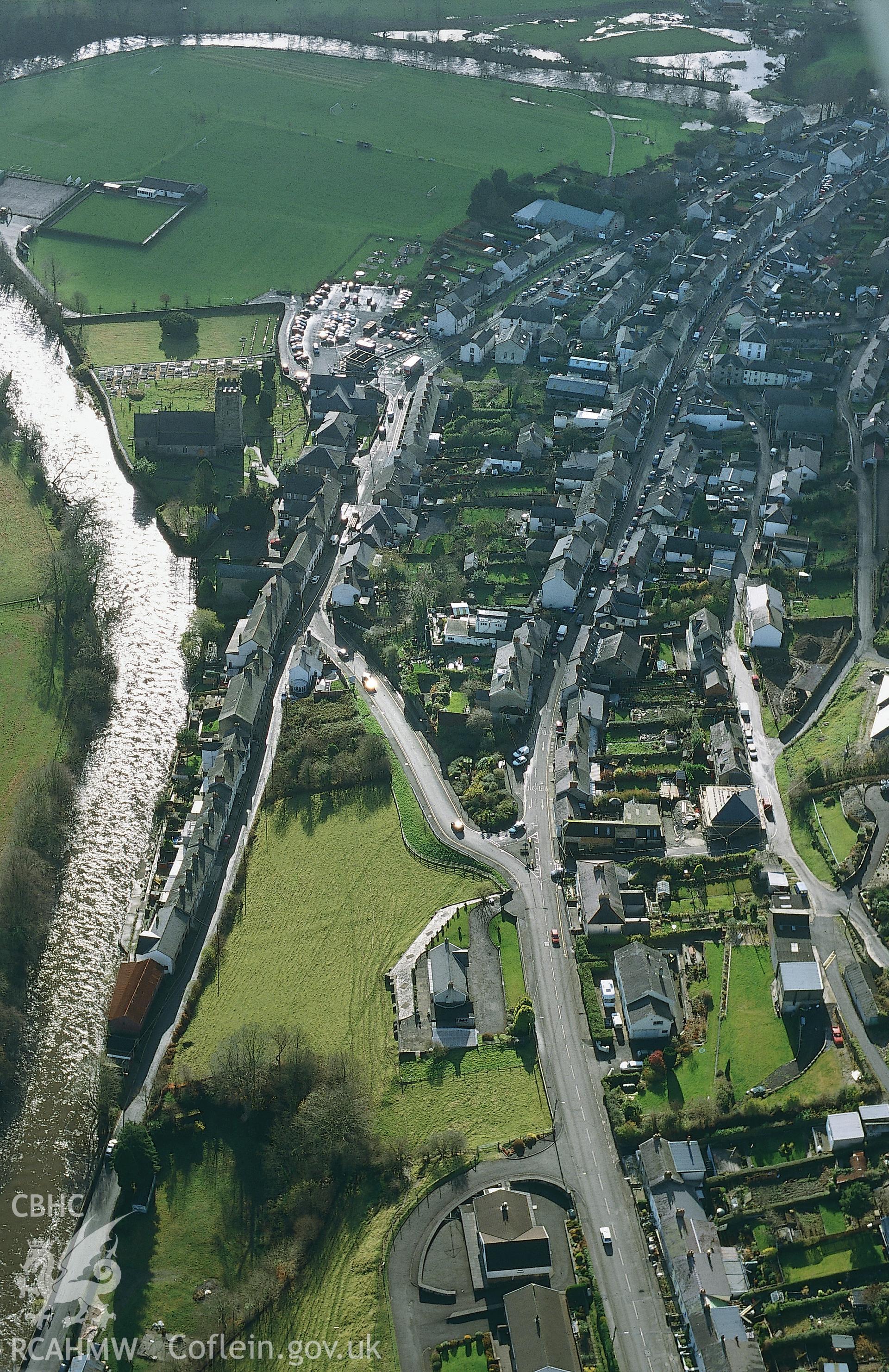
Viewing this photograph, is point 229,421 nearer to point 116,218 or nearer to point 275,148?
point 116,218

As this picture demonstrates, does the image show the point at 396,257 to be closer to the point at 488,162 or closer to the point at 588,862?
the point at 488,162

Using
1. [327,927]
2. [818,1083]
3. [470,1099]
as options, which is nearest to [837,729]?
[818,1083]

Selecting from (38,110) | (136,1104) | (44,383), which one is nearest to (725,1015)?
(136,1104)

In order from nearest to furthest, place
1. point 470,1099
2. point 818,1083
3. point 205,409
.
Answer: point 818,1083 < point 470,1099 < point 205,409

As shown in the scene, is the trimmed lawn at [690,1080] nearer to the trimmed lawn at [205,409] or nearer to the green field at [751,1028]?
the green field at [751,1028]

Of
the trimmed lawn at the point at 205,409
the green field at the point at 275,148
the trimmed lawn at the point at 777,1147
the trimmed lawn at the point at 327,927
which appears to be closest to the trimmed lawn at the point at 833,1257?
the trimmed lawn at the point at 777,1147

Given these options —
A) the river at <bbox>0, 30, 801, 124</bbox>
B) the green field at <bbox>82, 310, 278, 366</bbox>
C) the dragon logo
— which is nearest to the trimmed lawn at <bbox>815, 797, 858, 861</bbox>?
the dragon logo
